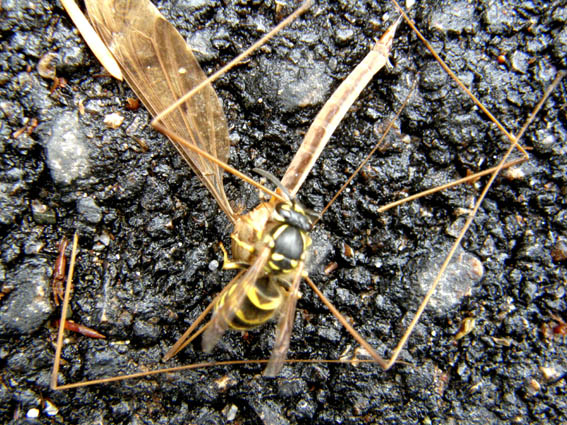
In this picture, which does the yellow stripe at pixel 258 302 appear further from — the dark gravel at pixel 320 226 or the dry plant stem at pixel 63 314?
the dry plant stem at pixel 63 314

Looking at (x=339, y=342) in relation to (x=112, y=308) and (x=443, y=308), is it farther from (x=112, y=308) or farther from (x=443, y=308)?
(x=112, y=308)

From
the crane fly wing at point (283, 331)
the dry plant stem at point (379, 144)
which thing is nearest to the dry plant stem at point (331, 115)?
the dry plant stem at point (379, 144)

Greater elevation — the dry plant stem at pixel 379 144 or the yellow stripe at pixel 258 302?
the dry plant stem at pixel 379 144

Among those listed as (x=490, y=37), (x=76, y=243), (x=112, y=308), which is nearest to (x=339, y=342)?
(x=112, y=308)

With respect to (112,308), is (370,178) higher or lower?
higher

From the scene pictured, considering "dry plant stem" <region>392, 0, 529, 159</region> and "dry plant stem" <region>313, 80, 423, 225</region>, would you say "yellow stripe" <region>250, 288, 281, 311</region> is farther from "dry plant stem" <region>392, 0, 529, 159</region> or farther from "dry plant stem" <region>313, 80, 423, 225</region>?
"dry plant stem" <region>392, 0, 529, 159</region>

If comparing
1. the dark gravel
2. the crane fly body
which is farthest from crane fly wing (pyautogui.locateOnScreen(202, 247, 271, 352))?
the dark gravel
